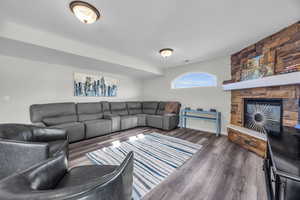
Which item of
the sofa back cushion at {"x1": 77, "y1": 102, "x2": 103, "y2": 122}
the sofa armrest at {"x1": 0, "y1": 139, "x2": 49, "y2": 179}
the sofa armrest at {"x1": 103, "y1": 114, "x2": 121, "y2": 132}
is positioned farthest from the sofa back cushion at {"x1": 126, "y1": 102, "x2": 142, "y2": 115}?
the sofa armrest at {"x1": 0, "y1": 139, "x2": 49, "y2": 179}

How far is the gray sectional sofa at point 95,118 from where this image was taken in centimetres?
287

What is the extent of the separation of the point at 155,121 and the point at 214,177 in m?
2.71

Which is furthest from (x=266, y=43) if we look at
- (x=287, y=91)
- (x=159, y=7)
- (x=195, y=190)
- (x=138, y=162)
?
(x=138, y=162)

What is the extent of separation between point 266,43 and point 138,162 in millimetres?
3478

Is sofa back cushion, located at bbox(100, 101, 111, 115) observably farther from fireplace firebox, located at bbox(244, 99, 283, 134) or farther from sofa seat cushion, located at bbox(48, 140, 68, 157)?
fireplace firebox, located at bbox(244, 99, 283, 134)

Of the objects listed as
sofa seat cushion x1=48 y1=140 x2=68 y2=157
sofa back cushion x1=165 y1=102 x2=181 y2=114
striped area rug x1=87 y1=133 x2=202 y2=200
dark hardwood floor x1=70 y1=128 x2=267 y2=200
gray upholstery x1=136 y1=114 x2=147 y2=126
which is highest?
sofa back cushion x1=165 y1=102 x2=181 y2=114

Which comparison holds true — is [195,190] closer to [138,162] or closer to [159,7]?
[138,162]

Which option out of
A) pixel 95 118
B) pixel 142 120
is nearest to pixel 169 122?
pixel 142 120

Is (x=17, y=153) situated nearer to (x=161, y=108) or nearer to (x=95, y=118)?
(x=95, y=118)

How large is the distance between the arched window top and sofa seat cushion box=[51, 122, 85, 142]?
3.68m

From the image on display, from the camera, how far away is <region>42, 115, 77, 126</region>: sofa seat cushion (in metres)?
2.84

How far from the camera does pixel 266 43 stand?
2.29 metres

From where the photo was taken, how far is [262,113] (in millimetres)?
2369

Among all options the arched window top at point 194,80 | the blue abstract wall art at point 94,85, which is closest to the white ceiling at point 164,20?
the arched window top at point 194,80
